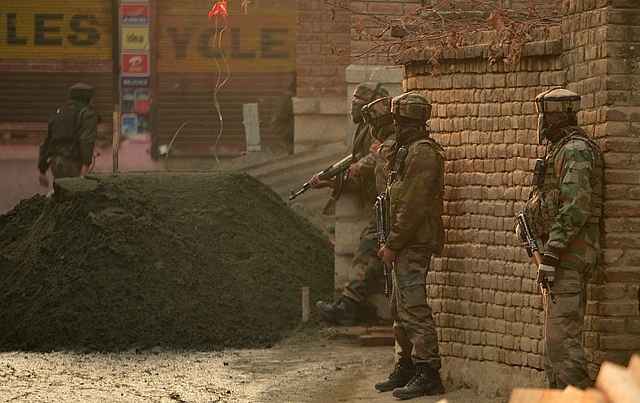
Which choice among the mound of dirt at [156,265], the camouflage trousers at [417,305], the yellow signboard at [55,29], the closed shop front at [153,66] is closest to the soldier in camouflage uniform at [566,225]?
the camouflage trousers at [417,305]

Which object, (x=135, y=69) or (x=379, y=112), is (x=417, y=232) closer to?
(x=379, y=112)

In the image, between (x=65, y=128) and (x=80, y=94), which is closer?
(x=65, y=128)

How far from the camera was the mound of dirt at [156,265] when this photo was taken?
38.8 feet

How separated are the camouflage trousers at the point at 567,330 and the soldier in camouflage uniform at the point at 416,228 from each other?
57.4 inches

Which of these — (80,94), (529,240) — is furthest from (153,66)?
(529,240)

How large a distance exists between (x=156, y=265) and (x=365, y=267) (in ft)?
6.11

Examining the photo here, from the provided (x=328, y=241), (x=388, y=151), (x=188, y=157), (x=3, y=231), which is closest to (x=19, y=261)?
(x=3, y=231)

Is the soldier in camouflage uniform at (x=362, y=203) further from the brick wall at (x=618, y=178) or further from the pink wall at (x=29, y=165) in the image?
the pink wall at (x=29, y=165)

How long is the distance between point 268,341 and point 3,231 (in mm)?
3509

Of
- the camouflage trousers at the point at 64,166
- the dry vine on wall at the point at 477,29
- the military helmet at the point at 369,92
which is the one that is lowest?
the camouflage trousers at the point at 64,166

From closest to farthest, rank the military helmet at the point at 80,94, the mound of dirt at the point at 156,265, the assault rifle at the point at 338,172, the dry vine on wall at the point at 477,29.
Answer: the dry vine on wall at the point at 477,29
the mound of dirt at the point at 156,265
the assault rifle at the point at 338,172
the military helmet at the point at 80,94

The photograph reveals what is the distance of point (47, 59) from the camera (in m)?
21.1

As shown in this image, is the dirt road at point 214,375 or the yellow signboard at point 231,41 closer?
the dirt road at point 214,375

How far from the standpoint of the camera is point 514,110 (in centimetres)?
858
